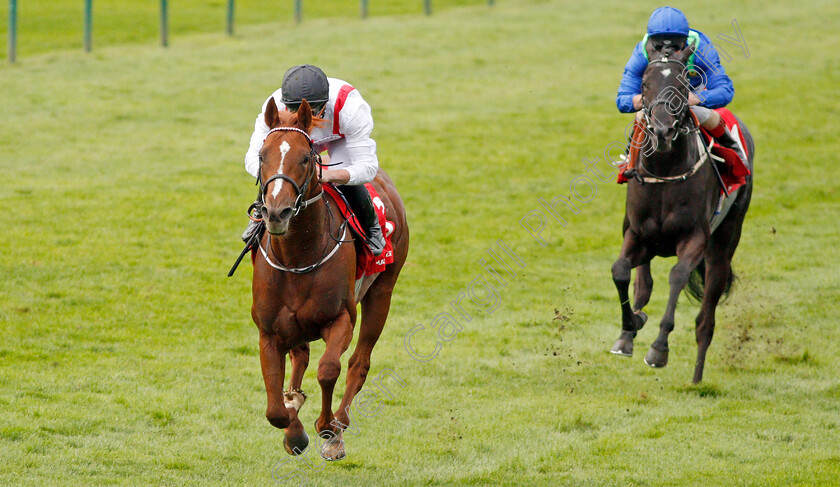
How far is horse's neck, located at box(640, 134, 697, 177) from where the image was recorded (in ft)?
25.2

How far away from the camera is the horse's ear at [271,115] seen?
16.8 feet

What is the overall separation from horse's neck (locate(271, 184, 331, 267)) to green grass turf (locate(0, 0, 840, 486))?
5.39ft

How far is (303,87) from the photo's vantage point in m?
5.47

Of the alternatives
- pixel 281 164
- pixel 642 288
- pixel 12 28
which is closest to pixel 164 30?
pixel 12 28

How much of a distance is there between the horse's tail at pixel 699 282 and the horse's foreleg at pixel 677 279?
1453mm

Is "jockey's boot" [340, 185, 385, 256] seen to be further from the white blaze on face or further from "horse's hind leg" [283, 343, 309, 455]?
the white blaze on face

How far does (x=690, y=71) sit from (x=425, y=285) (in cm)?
502

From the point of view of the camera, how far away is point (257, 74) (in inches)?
819

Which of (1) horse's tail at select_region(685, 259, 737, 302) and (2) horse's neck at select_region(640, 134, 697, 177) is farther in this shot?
(1) horse's tail at select_region(685, 259, 737, 302)

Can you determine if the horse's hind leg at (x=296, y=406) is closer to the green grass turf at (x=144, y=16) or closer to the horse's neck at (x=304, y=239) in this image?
the horse's neck at (x=304, y=239)

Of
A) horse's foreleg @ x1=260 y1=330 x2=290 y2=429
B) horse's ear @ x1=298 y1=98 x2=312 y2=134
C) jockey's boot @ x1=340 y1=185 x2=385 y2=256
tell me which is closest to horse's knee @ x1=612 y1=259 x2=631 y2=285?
jockey's boot @ x1=340 y1=185 x2=385 y2=256

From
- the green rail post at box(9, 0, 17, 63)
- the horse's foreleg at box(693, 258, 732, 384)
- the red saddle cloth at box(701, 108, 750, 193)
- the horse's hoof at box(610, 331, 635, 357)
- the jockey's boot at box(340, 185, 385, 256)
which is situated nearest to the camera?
the jockey's boot at box(340, 185, 385, 256)

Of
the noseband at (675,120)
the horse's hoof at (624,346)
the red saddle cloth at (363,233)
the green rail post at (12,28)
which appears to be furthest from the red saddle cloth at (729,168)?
the green rail post at (12,28)

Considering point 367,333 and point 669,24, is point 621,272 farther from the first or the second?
point 367,333
